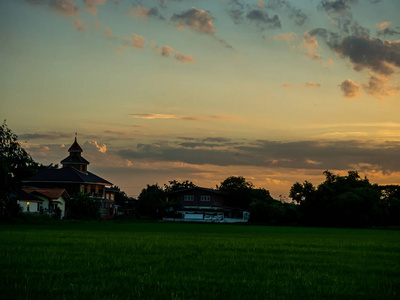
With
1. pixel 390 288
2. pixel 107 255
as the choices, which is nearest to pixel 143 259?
pixel 107 255

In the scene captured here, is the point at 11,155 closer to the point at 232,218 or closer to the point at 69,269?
the point at 69,269

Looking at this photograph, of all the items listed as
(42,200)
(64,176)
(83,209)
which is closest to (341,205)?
(83,209)

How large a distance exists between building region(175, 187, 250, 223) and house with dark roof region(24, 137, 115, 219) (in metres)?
15.9

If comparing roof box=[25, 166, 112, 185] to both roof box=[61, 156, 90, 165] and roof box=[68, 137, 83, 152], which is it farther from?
roof box=[68, 137, 83, 152]

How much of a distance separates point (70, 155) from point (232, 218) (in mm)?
38263

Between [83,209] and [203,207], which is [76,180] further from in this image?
[203,207]

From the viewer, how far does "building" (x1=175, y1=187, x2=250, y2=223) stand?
102 m

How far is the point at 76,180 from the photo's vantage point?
9425 cm

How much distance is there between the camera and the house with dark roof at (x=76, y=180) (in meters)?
95.0

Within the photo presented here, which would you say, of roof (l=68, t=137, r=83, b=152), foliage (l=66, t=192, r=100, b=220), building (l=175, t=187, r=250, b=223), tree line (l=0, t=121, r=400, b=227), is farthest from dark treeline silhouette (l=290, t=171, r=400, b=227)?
roof (l=68, t=137, r=83, b=152)

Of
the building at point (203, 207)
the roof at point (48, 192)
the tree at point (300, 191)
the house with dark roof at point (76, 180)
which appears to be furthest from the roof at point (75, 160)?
the tree at point (300, 191)

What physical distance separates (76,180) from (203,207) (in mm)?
27268

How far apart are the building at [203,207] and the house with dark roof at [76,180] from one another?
626 inches

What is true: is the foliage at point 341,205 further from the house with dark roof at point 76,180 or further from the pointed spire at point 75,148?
the pointed spire at point 75,148
